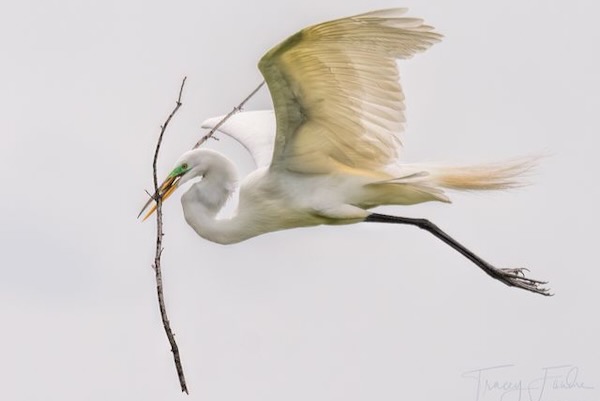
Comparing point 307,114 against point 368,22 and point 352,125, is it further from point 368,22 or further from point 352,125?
point 368,22

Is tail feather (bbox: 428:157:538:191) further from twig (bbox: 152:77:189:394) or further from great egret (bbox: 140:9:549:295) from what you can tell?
twig (bbox: 152:77:189:394)

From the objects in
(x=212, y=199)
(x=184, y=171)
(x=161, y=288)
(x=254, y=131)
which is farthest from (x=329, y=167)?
(x=161, y=288)

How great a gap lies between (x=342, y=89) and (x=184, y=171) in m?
1.45

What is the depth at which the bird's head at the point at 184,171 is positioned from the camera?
36.1 ft

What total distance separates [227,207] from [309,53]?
5.96 ft

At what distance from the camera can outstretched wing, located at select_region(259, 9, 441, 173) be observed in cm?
945

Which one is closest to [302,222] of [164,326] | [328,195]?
[328,195]

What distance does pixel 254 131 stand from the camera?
1193 cm

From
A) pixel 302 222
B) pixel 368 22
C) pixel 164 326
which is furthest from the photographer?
pixel 302 222

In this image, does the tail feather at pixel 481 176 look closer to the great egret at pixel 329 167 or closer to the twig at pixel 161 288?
the great egret at pixel 329 167

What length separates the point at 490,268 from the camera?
37.8 feet

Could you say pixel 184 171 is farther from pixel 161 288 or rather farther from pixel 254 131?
pixel 161 288

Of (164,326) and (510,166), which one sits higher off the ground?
(510,166)

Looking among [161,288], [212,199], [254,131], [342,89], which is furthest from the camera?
[254,131]
